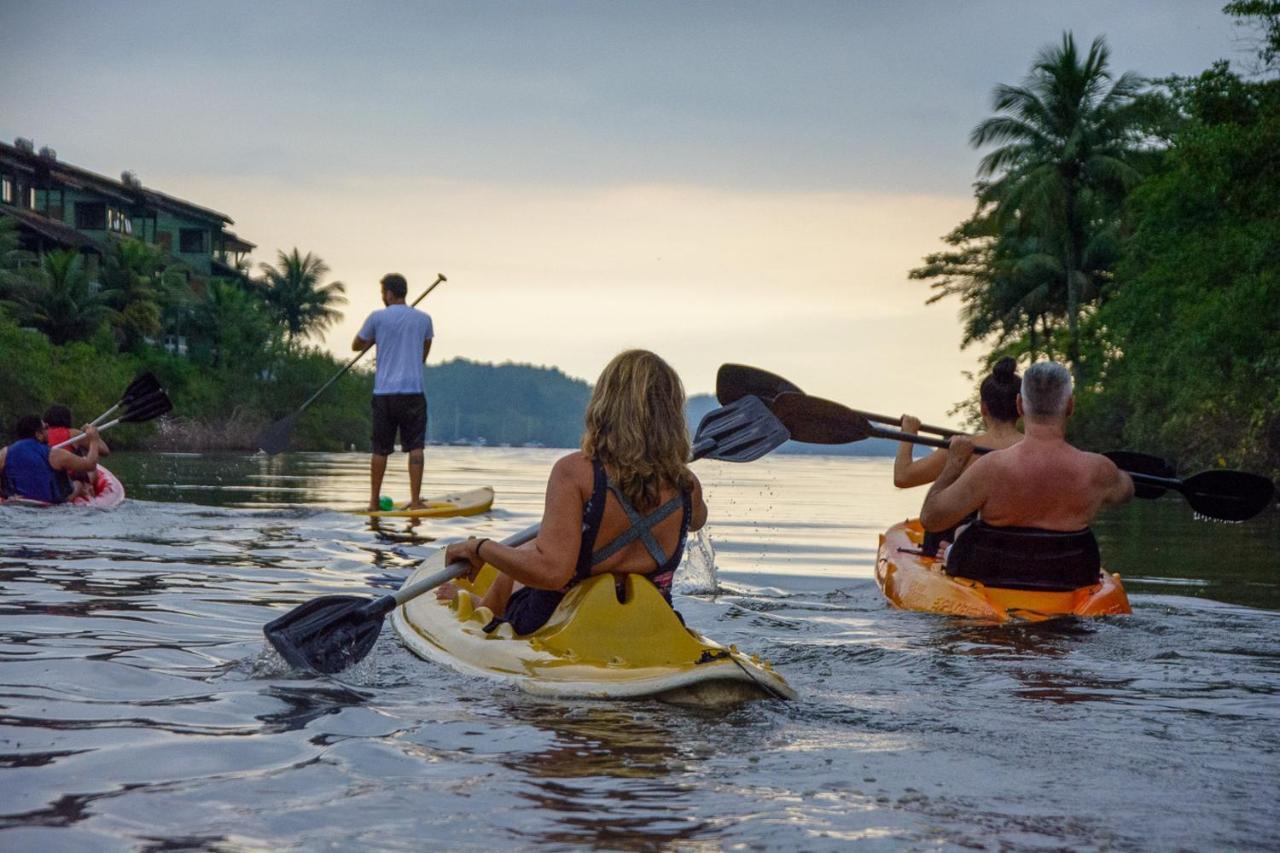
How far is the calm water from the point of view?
3027 millimetres

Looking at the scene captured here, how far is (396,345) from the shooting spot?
471 inches

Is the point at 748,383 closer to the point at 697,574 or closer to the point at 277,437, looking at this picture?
the point at 697,574

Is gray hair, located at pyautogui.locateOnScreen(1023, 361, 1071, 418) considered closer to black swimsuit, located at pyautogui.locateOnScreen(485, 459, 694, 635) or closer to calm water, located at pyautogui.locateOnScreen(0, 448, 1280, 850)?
calm water, located at pyautogui.locateOnScreen(0, 448, 1280, 850)

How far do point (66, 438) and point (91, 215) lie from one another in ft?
155

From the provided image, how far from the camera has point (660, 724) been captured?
4012mm

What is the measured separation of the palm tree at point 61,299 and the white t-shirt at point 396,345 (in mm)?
36649

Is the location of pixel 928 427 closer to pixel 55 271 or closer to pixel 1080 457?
pixel 1080 457

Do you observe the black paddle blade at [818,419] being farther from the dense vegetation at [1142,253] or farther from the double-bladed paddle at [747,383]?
the dense vegetation at [1142,253]

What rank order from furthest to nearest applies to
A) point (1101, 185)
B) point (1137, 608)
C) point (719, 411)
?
point (1101, 185) < point (1137, 608) < point (719, 411)

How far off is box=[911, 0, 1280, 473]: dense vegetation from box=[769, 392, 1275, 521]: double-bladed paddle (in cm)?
1492

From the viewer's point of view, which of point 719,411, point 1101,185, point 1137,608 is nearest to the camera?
point 719,411

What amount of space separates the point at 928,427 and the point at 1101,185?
33093mm

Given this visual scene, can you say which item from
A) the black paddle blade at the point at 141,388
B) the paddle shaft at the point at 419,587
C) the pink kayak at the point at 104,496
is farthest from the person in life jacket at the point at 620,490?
the black paddle blade at the point at 141,388

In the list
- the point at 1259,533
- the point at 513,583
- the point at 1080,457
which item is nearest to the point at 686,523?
the point at 513,583
